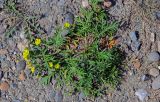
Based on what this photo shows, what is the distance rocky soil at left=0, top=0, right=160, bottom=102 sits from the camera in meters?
4.11

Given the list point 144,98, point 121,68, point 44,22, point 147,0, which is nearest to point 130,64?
point 121,68

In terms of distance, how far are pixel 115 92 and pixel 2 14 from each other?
1.37 m

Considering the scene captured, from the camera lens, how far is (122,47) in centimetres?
416

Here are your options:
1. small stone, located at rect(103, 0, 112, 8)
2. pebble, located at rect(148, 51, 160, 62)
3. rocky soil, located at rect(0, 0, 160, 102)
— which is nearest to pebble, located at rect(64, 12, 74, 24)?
rocky soil, located at rect(0, 0, 160, 102)

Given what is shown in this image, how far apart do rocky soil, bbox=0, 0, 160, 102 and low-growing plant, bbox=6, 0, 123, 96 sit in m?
0.09

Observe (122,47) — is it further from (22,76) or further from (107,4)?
(22,76)

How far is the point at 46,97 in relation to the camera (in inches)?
163

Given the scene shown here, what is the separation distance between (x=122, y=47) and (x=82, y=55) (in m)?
0.40

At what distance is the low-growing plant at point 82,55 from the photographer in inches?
159

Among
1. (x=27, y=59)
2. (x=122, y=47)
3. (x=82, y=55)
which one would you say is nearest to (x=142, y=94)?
(x=122, y=47)

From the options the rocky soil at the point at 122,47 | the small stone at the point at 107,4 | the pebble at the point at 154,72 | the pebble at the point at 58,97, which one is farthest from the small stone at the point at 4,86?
the pebble at the point at 154,72

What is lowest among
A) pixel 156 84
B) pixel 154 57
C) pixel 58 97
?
pixel 58 97

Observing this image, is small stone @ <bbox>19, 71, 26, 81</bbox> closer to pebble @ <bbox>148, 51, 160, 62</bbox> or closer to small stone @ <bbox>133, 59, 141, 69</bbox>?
small stone @ <bbox>133, 59, 141, 69</bbox>

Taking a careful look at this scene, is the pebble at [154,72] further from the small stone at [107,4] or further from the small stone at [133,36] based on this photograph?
the small stone at [107,4]
